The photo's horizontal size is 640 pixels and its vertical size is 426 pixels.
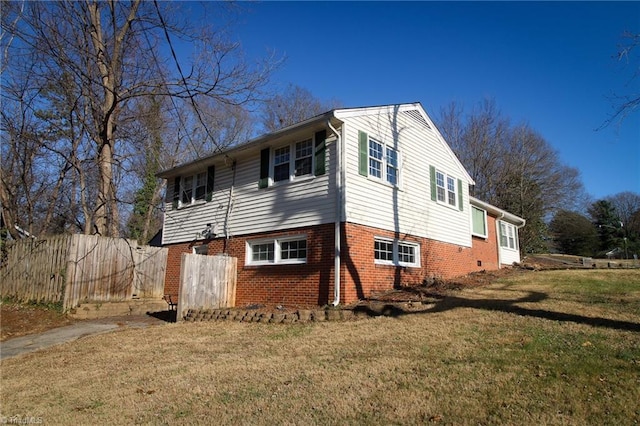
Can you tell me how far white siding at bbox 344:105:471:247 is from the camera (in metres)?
10.8

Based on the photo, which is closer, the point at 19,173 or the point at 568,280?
the point at 568,280

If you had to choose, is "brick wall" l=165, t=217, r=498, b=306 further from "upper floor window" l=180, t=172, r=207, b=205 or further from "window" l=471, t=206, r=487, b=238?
"window" l=471, t=206, r=487, b=238

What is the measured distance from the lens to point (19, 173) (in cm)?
1884

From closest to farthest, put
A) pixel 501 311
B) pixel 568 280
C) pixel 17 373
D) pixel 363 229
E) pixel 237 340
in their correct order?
pixel 17 373, pixel 237 340, pixel 501 311, pixel 363 229, pixel 568 280

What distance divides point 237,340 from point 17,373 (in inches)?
135

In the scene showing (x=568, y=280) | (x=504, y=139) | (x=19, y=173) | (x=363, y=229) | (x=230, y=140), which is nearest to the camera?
(x=363, y=229)

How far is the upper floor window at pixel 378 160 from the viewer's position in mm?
11195

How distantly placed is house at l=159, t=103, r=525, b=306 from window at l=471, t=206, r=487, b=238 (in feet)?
5.26

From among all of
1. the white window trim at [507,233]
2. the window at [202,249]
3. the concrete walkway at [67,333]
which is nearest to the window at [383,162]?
the window at [202,249]

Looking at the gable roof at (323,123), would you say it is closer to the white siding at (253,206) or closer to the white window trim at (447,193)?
the white siding at (253,206)

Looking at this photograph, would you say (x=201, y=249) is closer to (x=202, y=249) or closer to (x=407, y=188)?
(x=202, y=249)

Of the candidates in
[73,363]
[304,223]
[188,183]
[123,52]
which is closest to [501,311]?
[304,223]

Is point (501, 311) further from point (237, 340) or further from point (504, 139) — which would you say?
point (504, 139)

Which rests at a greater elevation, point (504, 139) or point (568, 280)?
point (504, 139)
